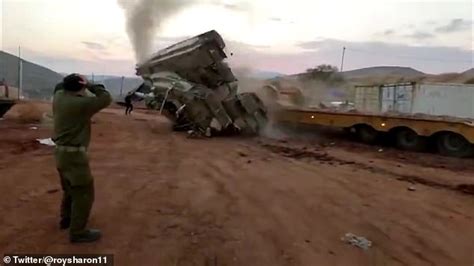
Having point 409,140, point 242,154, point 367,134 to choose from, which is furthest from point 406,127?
point 242,154

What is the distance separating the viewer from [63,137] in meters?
4.65

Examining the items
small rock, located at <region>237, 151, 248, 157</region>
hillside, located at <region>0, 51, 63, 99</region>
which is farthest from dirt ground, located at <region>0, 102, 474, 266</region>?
hillside, located at <region>0, 51, 63, 99</region>

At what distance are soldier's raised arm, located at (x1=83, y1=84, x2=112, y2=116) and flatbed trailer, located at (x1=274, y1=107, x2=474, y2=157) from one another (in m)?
9.80

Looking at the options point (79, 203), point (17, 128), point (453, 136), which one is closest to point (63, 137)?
point (79, 203)

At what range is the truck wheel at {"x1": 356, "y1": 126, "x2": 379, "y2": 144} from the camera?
14508 mm

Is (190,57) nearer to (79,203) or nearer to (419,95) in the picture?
(419,95)

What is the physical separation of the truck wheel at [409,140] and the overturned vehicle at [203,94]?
4064mm

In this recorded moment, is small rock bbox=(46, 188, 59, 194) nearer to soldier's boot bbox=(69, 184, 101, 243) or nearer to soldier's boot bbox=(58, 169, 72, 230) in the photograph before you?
soldier's boot bbox=(58, 169, 72, 230)

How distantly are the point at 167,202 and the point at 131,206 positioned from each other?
0.48 metres

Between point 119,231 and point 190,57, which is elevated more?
point 190,57

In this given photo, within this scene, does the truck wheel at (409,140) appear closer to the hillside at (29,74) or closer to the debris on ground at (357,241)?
the debris on ground at (357,241)

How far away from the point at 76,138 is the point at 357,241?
286cm

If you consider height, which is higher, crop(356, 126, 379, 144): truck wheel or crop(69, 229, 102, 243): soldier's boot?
crop(356, 126, 379, 144): truck wheel

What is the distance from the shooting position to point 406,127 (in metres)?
13.4
